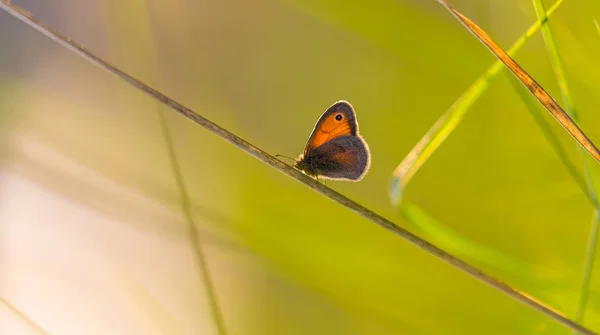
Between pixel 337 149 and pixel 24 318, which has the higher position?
pixel 337 149

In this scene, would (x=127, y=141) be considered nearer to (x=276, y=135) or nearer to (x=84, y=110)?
(x=84, y=110)

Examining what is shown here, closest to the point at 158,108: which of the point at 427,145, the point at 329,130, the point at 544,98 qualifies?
the point at 329,130

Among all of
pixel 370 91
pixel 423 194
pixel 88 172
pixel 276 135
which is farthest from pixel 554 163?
pixel 88 172

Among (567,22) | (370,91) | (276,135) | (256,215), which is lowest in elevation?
(256,215)

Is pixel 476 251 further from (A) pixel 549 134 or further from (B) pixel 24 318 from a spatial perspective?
(B) pixel 24 318

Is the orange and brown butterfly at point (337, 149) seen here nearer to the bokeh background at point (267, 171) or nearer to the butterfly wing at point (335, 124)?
the butterfly wing at point (335, 124)

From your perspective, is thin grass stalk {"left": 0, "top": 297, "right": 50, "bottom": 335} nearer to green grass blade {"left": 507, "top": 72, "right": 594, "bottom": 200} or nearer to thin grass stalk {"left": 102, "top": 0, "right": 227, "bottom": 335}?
thin grass stalk {"left": 102, "top": 0, "right": 227, "bottom": 335}

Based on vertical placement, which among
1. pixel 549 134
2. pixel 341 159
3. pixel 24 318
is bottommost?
pixel 24 318

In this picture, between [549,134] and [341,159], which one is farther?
[549,134]

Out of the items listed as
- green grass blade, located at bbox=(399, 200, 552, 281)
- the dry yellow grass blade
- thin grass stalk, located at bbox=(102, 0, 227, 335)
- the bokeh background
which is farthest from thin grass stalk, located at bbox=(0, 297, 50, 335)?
the dry yellow grass blade
